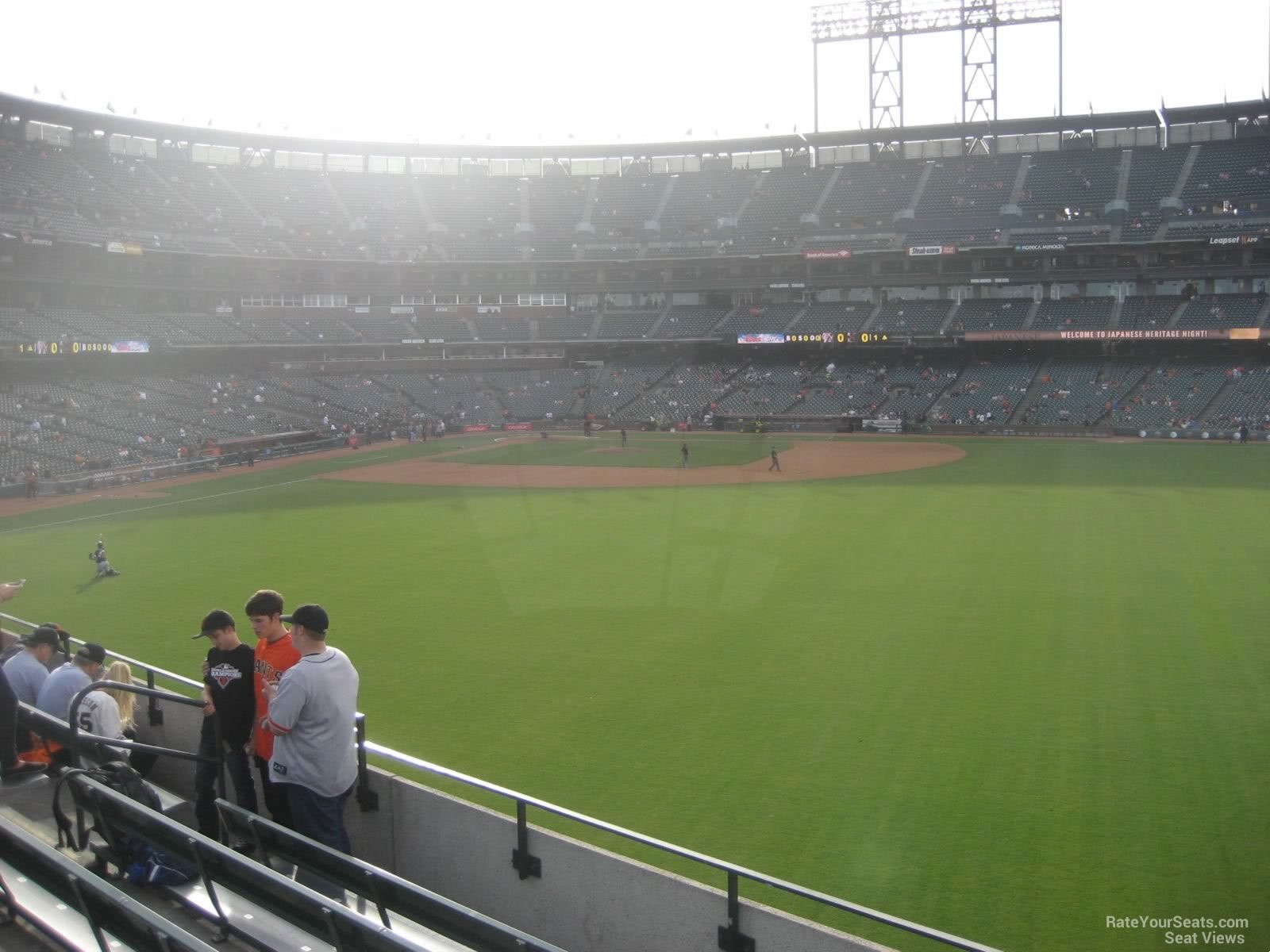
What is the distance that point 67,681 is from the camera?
314 inches

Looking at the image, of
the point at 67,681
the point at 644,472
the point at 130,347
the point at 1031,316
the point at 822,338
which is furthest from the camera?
the point at 822,338

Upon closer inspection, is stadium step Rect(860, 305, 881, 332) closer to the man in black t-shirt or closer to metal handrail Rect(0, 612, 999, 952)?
metal handrail Rect(0, 612, 999, 952)

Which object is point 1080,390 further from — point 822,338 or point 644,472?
point 644,472

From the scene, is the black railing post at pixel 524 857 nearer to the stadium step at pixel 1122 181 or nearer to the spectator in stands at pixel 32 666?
the spectator in stands at pixel 32 666

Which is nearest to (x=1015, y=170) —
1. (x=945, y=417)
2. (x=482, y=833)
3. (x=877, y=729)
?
(x=945, y=417)

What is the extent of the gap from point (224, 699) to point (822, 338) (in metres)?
68.9

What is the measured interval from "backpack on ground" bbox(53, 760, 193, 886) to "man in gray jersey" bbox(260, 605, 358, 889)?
2.71 feet

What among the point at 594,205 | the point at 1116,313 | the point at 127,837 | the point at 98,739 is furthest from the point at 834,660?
the point at 594,205

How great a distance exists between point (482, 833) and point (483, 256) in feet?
257

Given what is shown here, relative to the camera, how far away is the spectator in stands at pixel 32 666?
8500mm

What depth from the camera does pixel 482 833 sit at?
7.32m

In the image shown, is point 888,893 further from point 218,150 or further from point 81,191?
point 218,150

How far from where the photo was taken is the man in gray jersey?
6.37 meters

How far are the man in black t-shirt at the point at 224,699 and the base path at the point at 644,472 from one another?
33.1m
